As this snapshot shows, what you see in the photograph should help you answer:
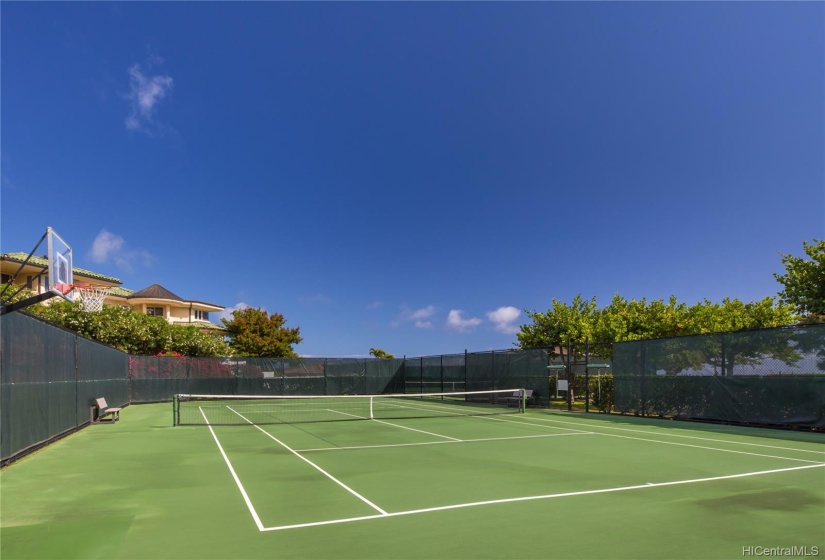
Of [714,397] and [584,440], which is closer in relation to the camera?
[584,440]

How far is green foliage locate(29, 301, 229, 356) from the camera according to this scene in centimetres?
3200

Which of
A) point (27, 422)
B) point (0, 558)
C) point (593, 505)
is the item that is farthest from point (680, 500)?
point (27, 422)

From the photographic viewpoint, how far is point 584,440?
501 inches

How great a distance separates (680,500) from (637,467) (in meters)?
2.37

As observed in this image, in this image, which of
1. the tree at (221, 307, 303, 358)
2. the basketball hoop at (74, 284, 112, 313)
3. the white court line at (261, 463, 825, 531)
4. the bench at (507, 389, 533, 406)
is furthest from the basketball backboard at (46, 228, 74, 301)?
the tree at (221, 307, 303, 358)

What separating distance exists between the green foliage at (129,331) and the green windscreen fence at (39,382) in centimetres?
1596

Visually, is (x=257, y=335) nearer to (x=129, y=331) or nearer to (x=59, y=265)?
(x=129, y=331)

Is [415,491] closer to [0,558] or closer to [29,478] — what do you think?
[0,558]

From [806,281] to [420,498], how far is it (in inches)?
612

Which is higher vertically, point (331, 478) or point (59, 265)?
point (59, 265)

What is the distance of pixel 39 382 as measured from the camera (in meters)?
11.2

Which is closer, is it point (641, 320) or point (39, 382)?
point (39, 382)

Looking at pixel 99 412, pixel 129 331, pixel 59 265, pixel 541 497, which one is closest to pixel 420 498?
pixel 541 497

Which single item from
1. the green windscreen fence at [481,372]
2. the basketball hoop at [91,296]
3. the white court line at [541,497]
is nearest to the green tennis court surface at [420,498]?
the white court line at [541,497]
